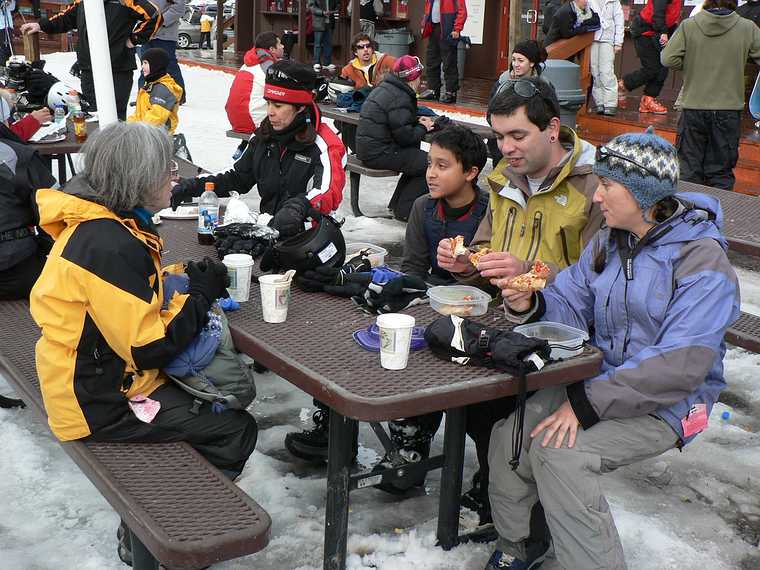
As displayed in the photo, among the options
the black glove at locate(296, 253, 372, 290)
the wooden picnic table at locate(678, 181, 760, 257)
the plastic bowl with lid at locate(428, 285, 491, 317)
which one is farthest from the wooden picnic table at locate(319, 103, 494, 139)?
the plastic bowl with lid at locate(428, 285, 491, 317)

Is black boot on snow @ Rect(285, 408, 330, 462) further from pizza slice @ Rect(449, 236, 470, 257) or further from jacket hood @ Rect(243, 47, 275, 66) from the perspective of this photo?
jacket hood @ Rect(243, 47, 275, 66)

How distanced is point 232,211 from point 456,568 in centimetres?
178

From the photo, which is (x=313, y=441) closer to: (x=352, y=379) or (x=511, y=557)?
(x=511, y=557)

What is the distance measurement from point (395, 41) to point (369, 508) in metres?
14.2

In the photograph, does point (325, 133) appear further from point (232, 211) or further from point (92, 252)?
point (92, 252)

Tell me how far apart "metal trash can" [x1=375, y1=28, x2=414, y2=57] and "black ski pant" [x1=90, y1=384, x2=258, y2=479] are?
14.3 meters

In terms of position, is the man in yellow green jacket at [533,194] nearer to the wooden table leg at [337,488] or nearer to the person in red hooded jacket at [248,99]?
the wooden table leg at [337,488]

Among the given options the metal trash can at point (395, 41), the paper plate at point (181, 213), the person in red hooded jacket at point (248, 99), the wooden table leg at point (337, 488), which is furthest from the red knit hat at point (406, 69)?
the metal trash can at point (395, 41)

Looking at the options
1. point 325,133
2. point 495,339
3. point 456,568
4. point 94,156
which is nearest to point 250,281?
point 94,156

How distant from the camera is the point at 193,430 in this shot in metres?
2.85

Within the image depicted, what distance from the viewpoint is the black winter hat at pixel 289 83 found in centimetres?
450

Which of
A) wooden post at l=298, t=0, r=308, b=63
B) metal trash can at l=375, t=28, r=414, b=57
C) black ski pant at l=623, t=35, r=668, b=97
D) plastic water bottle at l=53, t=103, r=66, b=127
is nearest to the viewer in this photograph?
plastic water bottle at l=53, t=103, r=66, b=127

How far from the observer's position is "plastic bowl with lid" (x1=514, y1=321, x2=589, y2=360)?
2756mm

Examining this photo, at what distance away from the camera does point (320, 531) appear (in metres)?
3.34
